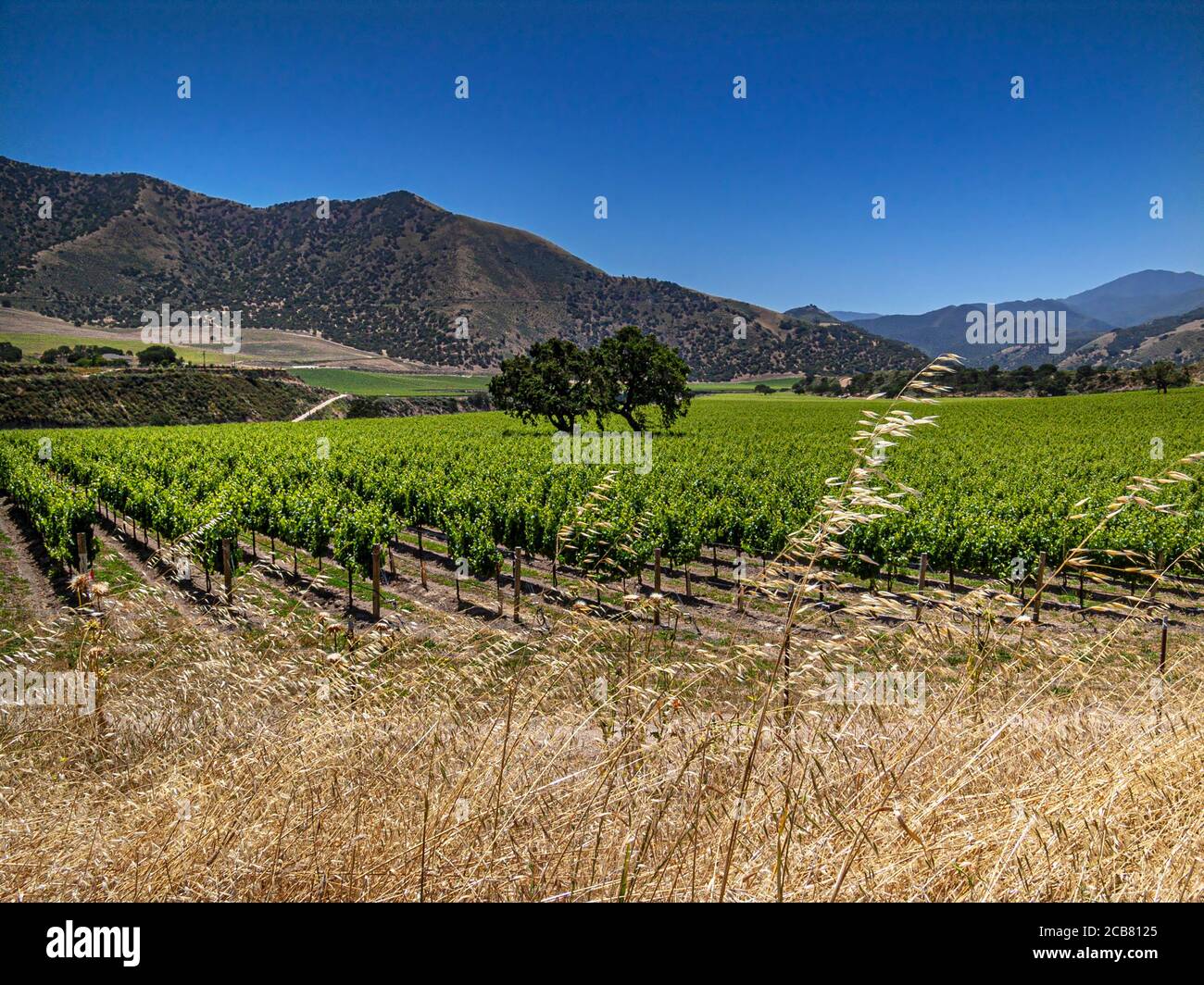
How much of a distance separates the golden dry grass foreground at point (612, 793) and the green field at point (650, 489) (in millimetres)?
1088

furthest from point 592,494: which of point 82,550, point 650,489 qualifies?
point 650,489

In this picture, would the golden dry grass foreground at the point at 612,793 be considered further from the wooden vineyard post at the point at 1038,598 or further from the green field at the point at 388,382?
the green field at the point at 388,382

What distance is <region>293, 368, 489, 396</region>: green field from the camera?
130500mm

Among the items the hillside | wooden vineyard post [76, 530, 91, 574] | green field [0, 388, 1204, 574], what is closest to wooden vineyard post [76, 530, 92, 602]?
wooden vineyard post [76, 530, 91, 574]

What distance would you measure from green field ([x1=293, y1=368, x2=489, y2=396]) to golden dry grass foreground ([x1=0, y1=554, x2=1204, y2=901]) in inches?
5004

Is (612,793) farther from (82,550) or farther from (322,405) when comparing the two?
(322,405)

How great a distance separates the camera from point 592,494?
3.68m

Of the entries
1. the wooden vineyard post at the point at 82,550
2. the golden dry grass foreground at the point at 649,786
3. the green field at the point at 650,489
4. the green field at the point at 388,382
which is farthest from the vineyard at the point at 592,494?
the green field at the point at 388,382

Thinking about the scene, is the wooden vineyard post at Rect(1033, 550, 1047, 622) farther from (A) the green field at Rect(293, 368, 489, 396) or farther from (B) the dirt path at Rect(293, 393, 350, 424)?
(A) the green field at Rect(293, 368, 489, 396)

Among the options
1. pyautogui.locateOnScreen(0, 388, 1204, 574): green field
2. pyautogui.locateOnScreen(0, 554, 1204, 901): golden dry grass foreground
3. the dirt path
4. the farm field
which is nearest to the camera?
pyautogui.locateOnScreen(0, 554, 1204, 901): golden dry grass foreground

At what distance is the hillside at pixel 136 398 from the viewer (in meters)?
74.5

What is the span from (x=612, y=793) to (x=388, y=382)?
154 metres

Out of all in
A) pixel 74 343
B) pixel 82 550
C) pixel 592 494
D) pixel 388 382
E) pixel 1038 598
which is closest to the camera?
pixel 1038 598
